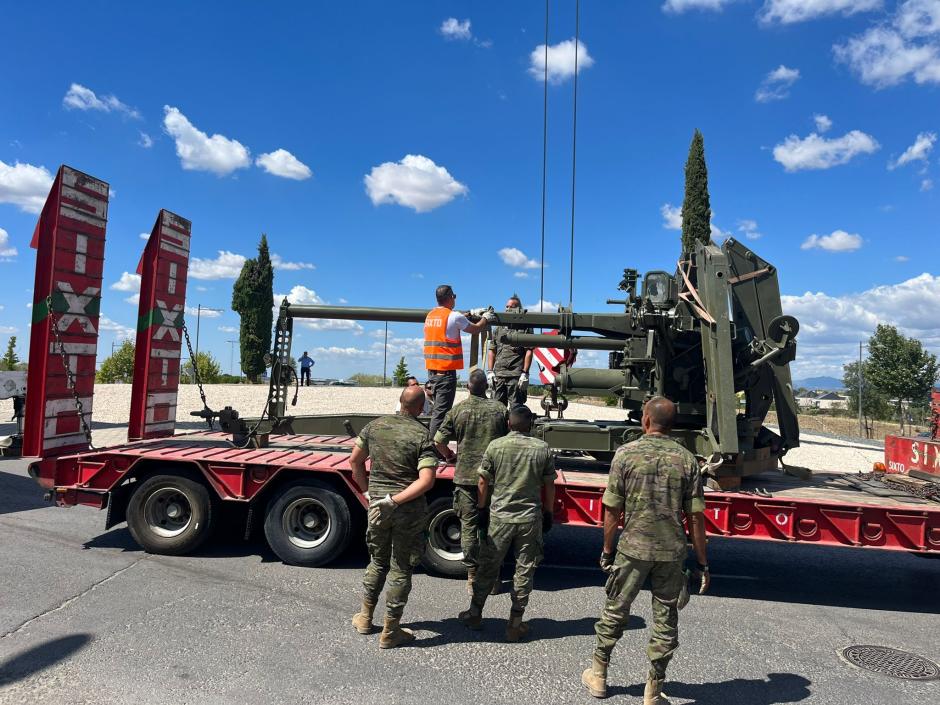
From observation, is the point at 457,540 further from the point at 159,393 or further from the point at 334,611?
the point at 159,393

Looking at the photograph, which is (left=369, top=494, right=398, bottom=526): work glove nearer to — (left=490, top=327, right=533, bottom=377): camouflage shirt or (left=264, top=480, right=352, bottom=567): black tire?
(left=264, top=480, right=352, bottom=567): black tire

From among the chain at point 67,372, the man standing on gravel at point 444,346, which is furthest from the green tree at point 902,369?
the chain at point 67,372

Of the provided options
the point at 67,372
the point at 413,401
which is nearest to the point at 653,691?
the point at 413,401

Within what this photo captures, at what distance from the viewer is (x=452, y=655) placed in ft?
13.6

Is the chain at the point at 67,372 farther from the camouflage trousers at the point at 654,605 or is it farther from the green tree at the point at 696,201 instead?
the green tree at the point at 696,201

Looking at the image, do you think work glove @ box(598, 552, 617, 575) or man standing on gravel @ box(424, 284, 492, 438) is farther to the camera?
man standing on gravel @ box(424, 284, 492, 438)

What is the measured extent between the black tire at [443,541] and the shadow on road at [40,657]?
268cm

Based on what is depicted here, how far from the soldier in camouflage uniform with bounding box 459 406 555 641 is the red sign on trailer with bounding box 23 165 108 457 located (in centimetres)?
487

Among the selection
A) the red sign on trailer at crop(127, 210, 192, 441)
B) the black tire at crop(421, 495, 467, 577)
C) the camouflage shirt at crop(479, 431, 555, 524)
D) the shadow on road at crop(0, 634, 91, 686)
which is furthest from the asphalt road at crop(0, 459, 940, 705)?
the red sign on trailer at crop(127, 210, 192, 441)

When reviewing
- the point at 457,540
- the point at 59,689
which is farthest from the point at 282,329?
the point at 59,689

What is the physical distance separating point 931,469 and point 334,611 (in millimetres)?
6540

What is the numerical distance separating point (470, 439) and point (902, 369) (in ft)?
104

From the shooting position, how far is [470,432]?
5.03 meters

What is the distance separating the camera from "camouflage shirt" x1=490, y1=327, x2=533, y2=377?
719 centimetres
